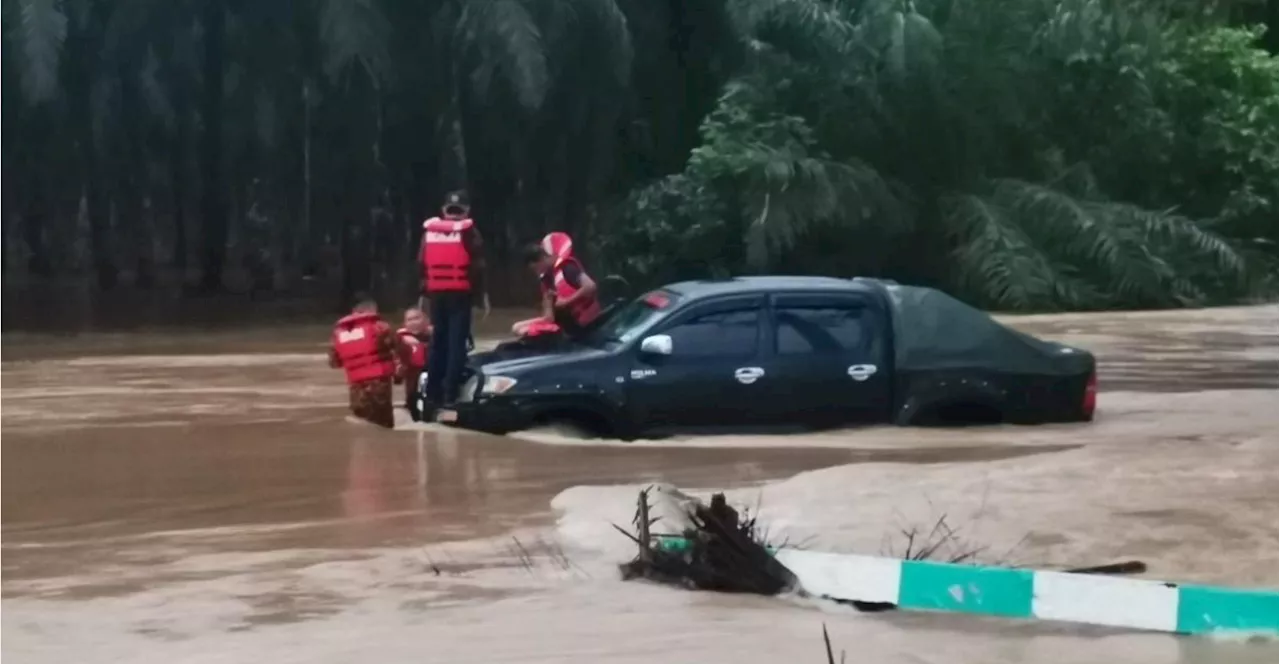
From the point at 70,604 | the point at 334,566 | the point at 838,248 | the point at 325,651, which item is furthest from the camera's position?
the point at 838,248

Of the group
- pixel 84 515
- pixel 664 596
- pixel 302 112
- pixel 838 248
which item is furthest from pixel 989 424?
pixel 302 112

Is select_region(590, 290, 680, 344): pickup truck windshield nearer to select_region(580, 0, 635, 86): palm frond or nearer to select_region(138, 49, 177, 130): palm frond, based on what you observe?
select_region(580, 0, 635, 86): palm frond

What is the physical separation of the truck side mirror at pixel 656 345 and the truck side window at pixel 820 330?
0.64 metres

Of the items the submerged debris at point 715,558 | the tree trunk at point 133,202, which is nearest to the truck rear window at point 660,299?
the submerged debris at point 715,558

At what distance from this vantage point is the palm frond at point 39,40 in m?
15.8

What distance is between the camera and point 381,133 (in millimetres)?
17375

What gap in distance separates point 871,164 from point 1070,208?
2.06m

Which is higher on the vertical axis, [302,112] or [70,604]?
[302,112]

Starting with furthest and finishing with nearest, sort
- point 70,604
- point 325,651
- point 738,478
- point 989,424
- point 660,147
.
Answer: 1. point 660,147
2. point 989,424
3. point 738,478
4. point 70,604
5. point 325,651

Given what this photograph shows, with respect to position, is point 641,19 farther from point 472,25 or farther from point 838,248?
point 838,248

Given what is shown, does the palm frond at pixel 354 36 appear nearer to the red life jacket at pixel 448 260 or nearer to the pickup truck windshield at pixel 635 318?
the red life jacket at pixel 448 260

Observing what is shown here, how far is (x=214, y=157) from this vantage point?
17.9m

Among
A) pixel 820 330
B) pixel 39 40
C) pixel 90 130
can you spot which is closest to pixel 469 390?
pixel 820 330

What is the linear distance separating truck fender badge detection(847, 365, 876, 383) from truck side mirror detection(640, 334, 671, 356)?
3.42 ft
